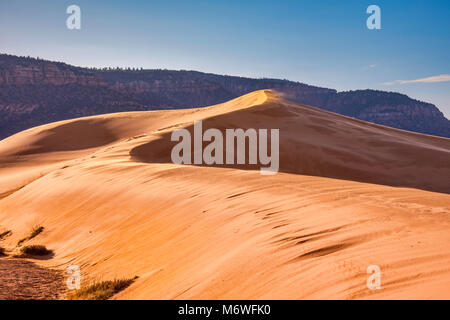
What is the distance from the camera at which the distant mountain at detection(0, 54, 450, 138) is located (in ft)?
231

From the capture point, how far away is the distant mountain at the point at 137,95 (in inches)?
2773

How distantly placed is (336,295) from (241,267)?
1.20 metres

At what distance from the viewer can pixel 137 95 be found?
8700cm

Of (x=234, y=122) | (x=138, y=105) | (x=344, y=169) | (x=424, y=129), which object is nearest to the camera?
(x=344, y=169)

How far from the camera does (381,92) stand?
116188 millimetres

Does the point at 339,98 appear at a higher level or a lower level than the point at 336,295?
higher

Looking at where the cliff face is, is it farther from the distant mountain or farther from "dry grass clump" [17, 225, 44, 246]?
"dry grass clump" [17, 225, 44, 246]

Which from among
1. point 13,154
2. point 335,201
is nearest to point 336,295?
point 335,201

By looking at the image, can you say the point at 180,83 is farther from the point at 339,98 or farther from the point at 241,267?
the point at 241,267

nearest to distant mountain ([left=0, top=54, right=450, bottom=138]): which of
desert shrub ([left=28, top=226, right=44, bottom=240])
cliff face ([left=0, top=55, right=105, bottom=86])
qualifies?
cliff face ([left=0, top=55, right=105, bottom=86])

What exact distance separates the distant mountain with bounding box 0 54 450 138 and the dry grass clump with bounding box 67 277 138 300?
170 feet

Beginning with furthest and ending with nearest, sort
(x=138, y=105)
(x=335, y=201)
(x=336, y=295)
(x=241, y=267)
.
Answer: (x=138, y=105) → (x=335, y=201) → (x=241, y=267) → (x=336, y=295)

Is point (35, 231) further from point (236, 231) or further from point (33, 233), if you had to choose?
point (236, 231)

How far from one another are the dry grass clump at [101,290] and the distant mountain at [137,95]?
51.8 meters
